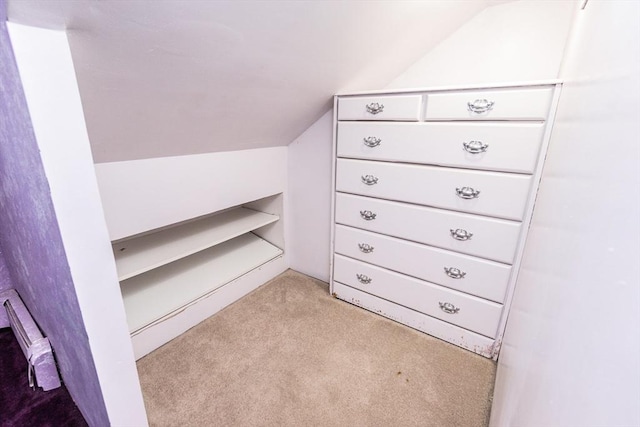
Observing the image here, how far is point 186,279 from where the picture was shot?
180 cm

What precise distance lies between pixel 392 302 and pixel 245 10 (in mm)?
1599

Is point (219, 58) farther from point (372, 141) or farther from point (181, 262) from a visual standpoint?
point (181, 262)

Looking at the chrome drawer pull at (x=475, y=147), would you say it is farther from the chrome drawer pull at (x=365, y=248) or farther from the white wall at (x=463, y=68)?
the chrome drawer pull at (x=365, y=248)

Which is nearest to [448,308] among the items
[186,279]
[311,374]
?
[311,374]

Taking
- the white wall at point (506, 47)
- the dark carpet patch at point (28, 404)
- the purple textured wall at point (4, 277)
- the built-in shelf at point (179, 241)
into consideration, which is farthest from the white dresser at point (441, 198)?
the purple textured wall at point (4, 277)

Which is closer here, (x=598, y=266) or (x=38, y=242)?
(x=598, y=266)

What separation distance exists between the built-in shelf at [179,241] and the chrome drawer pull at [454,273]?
4.21ft

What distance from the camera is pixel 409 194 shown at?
1.53 meters

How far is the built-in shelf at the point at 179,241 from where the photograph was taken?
1489 millimetres

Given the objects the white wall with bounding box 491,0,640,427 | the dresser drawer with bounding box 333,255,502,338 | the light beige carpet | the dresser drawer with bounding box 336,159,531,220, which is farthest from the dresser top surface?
the light beige carpet

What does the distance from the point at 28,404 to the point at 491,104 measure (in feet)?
7.79

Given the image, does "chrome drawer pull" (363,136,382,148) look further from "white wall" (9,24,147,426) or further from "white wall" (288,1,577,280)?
"white wall" (9,24,147,426)

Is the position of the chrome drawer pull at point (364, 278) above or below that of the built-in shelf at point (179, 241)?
below

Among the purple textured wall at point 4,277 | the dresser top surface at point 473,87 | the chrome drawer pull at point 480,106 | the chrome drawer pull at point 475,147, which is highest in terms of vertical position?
the dresser top surface at point 473,87
